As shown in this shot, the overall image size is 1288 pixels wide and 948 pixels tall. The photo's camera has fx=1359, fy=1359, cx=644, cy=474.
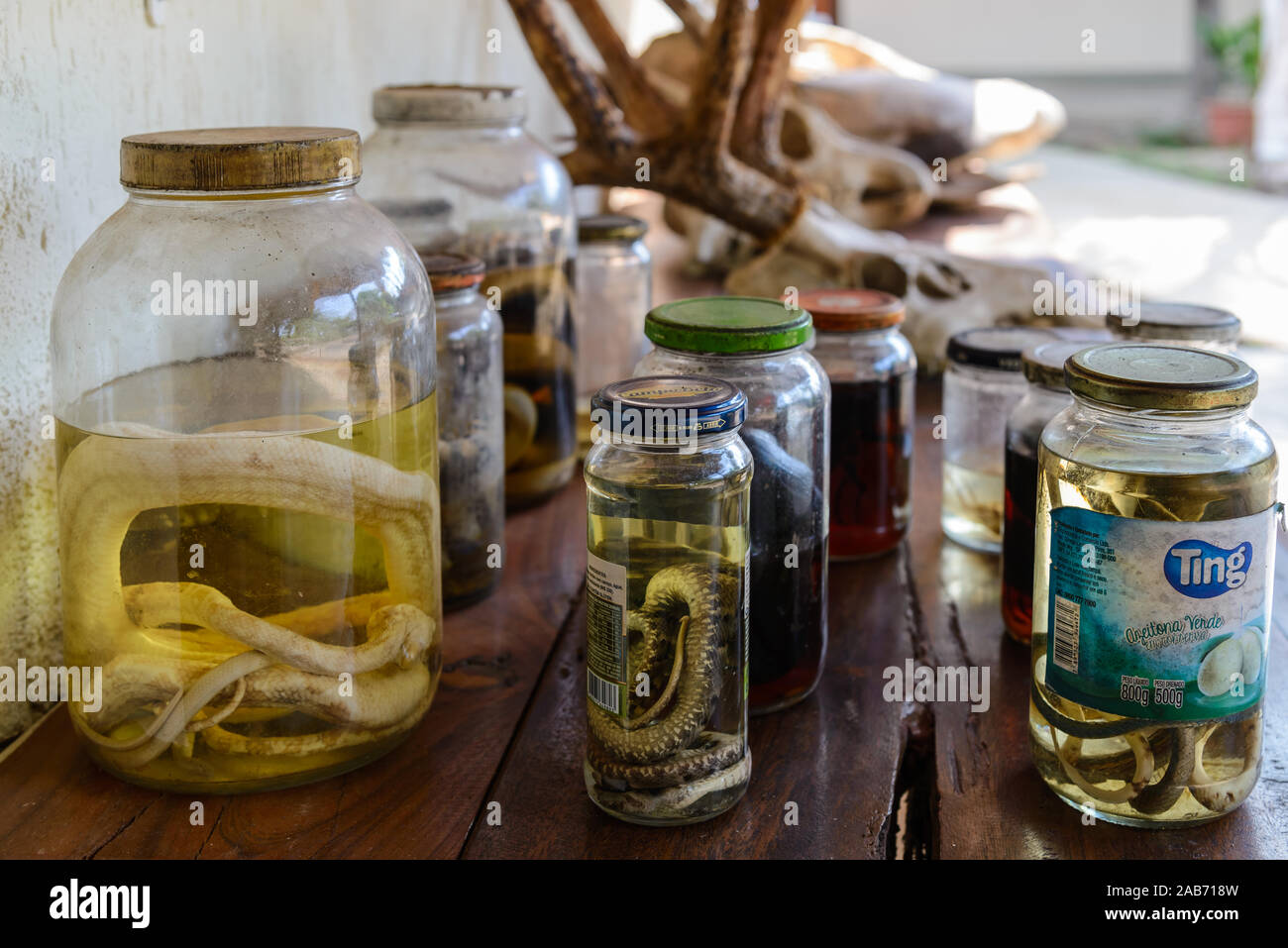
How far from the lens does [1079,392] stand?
0.71 metres

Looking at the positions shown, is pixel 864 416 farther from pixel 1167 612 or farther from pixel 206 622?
pixel 206 622

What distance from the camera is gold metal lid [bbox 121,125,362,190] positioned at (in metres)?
0.70

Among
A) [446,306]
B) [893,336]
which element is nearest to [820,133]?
[893,336]

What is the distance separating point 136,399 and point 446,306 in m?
0.29

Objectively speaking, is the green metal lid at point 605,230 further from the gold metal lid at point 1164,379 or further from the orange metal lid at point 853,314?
the gold metal lid at point 1164,379

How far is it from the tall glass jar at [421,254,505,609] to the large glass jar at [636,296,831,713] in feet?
0.61

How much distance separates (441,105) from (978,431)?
1.72 ft

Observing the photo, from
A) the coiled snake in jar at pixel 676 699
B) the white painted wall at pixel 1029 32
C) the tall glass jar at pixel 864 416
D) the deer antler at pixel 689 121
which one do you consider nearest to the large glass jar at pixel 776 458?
the coiled snake in jar at pixel 676 699

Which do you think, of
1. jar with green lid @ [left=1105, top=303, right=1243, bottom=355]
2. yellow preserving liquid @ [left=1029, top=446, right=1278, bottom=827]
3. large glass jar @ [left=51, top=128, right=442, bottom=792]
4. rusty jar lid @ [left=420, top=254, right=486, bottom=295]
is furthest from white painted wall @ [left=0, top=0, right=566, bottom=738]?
jar with green lid @ [left=1105, top=303, right=1243, bottom=355]

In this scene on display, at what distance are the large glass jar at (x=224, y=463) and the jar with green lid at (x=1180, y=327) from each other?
0.56 m

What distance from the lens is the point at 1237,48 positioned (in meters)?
7.57

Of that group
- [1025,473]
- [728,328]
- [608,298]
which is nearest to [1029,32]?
[608,298]

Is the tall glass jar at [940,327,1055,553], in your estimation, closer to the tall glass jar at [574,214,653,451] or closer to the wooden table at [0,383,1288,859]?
the wooden table at [0,383,1288,859]
